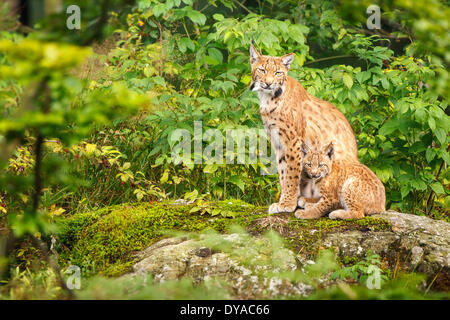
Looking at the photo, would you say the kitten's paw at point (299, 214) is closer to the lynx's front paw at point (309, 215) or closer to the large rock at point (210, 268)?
the lynx's front paw at point (309, 215)

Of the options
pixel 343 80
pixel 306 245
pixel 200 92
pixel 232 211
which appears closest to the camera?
pixel 306 245

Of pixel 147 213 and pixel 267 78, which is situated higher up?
pixel 267 78

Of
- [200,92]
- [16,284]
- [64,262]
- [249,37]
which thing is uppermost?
[249,37]

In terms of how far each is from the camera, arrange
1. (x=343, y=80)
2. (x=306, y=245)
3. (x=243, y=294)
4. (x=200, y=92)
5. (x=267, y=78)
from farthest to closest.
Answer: (x=200, y=92), (x=343, y=80), (x=267, y=78), (x=306, y=245), (x=243, y=294)

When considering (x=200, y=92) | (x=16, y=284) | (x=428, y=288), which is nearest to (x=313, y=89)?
(x=200, y=92)

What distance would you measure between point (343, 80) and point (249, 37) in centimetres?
112

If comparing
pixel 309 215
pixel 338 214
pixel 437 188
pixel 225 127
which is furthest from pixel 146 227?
pixel 437 188

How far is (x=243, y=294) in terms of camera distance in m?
3.43

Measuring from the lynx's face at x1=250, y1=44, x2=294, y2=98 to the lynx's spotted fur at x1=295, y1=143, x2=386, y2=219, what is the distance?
2.15ft

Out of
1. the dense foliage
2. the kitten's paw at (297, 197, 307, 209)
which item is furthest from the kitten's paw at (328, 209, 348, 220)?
the dense foliage

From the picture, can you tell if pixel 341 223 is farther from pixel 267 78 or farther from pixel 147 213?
pixel 147 213

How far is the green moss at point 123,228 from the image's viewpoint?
14.3 feet

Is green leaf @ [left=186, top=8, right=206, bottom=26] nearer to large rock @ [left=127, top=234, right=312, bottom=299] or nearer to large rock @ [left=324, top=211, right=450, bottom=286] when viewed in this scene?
large rock @ [left=127, top=234, right=312, bottom=299]

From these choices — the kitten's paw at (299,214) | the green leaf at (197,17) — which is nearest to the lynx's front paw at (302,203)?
the kitten's paw at (299,214)
